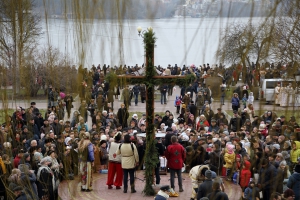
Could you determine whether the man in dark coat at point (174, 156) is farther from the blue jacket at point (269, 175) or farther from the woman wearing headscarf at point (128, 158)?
the blue jacket at point (269, 175)

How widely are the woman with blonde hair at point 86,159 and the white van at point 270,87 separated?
2790mm

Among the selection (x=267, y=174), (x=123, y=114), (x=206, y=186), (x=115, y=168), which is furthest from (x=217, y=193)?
(x=115, y=168)

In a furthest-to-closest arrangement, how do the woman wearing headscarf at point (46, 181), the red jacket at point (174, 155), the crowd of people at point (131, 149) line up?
the red jacket at point (174, 155), the woman wearing headscarf at point (46, 181), the crowd of people at point (131, 149)

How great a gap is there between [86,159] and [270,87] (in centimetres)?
465

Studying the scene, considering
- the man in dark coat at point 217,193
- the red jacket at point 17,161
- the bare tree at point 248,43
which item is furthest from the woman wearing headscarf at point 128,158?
the bare tree at point 248,43

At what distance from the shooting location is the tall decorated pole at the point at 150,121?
28.0 ft

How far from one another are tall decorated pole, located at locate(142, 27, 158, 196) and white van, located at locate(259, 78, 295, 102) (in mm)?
3585

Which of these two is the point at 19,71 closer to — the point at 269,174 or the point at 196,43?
the point at 196,43

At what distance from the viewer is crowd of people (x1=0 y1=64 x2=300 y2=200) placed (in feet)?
18.9

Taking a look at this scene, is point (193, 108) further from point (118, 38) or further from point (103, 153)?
point (118, 38)

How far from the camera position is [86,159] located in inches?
348

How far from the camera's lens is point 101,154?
11703 millimetres

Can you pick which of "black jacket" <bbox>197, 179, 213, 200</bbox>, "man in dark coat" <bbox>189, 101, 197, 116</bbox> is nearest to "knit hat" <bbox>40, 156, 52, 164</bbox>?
"black jacket" <bbox>197, 179, 213, 200</bbox>

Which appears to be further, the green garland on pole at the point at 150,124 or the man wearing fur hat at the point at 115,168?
the man wearing fur hat at the point at 115,168
